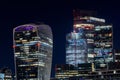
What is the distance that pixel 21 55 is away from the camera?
180875 mm

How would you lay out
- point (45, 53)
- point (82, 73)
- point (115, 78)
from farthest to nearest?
point (82, 73), point (45, 53), point (115, 78)

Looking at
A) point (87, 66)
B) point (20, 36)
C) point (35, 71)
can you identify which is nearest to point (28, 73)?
point (35, 71)

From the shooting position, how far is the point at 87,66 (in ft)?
652

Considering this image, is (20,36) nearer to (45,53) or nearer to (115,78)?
(45,53)

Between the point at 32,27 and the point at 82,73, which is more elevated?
the point at 32,27

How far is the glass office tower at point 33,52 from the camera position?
177512 millimetres

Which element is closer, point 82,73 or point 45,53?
point 45,53

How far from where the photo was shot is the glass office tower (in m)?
178

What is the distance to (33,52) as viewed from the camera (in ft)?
591

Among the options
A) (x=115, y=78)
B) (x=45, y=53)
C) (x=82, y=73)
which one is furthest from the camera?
(x=82, y=73)

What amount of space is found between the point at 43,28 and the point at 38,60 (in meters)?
12.4

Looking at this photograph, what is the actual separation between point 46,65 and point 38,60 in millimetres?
3644

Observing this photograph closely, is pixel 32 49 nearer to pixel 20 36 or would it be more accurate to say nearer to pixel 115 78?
pixel 20 36

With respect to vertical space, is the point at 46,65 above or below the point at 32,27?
below
